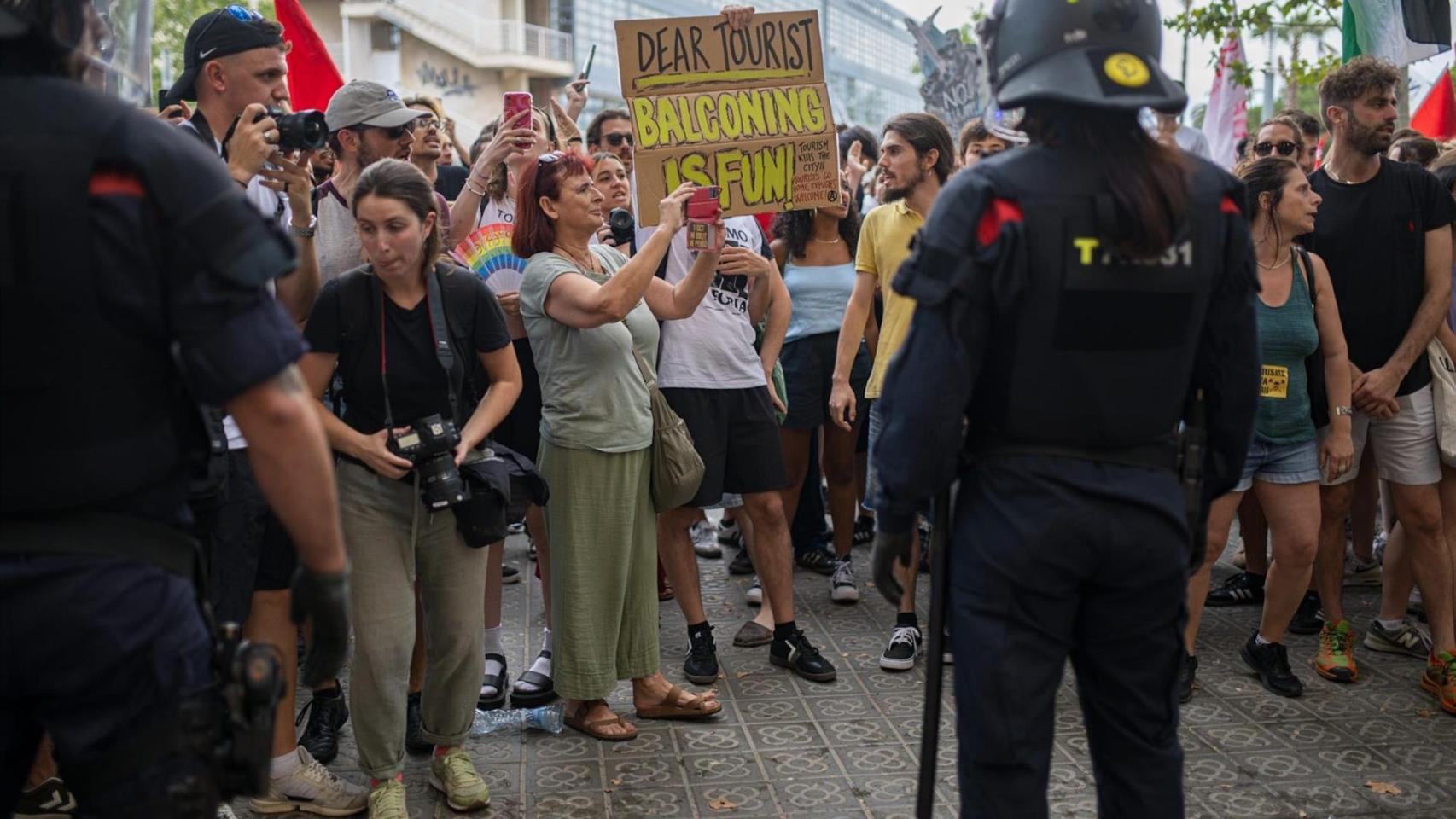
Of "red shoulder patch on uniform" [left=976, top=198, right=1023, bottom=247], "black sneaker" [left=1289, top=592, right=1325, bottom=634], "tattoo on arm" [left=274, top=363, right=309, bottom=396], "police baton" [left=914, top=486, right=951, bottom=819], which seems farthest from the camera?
"black sneaker" [left=1289, top=592, right=1325, bottom=634]

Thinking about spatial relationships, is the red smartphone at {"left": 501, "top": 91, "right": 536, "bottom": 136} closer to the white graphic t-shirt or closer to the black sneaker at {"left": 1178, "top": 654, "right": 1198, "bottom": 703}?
the white graphic t-shirt

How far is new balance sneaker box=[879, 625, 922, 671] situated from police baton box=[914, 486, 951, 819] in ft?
8.52

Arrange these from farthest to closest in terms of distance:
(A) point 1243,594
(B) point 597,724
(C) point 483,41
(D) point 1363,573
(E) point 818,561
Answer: (C) point 483,41 → (E) point 818,561 → (D) point 1363,573 → (A) point 1243,594 → (B) point 597,724

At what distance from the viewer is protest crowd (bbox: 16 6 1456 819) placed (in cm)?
414

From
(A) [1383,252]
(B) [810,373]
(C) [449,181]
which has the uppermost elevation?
(C) [449,181]

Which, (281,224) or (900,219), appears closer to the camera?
(281,224)

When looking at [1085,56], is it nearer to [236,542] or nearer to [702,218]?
[702,218]

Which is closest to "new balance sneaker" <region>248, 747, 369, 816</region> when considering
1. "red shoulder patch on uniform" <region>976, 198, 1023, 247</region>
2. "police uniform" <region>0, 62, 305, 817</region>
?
"police uniform" <region>0, 62, 305, 817</region>

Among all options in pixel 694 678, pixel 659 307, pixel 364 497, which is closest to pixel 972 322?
pixel 364 497

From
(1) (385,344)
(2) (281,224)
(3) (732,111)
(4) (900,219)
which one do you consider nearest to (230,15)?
(2) (281,224)

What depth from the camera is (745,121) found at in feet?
17.9

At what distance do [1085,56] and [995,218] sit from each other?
1.40ft

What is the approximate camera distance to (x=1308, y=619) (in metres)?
6.29

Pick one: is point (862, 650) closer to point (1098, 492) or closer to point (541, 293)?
point (541, 293)
